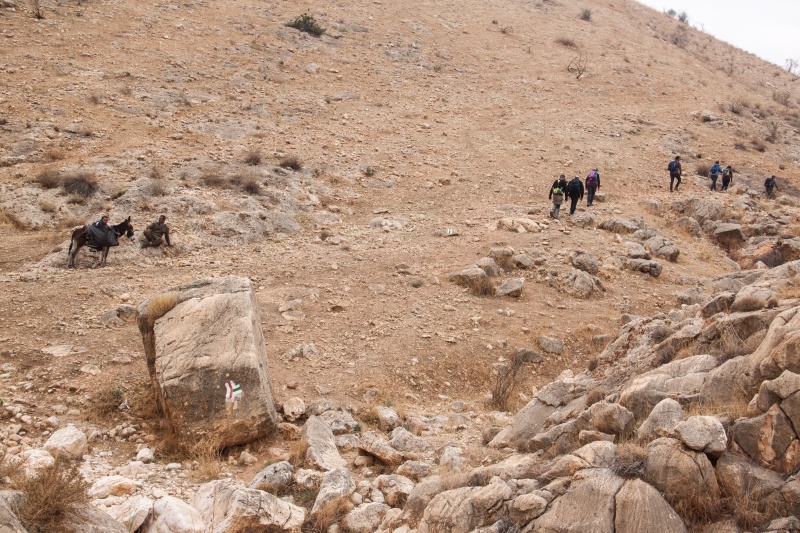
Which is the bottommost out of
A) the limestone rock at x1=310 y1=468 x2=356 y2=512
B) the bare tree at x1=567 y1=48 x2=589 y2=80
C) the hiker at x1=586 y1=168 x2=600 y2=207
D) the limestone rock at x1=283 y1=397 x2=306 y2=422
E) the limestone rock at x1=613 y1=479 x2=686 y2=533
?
the limestone rock at x1=283 y1=397 x2=306 y2=422

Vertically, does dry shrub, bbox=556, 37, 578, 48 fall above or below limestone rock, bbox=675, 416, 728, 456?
above

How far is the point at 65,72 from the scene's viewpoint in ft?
58.5

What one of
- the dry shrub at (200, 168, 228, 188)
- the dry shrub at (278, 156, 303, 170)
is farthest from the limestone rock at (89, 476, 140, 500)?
the dry shrub at (278, 156, 303, 170)

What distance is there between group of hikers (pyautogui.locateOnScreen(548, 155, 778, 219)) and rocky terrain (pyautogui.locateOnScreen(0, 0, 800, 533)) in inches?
21.2

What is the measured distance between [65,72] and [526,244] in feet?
52.2

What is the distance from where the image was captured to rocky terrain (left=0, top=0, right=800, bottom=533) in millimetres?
4586

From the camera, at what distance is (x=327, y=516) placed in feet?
16.8

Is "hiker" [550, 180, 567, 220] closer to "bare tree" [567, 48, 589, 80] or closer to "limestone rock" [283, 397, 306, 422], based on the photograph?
"limestone rock" [283, 397, 306, 422]

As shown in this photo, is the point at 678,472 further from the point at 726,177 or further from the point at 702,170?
the point at 702,170

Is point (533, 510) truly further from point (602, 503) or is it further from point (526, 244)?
point (526, 244)

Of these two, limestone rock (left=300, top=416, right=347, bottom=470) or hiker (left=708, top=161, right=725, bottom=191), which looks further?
hiker (left=708, top=161, right=725, bottom=191)

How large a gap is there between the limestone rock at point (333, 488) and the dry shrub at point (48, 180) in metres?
11.8

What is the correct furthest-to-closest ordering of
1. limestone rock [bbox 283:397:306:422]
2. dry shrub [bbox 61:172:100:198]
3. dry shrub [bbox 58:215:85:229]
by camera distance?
→ dry shrub [bbox 61:172:100:198]
dry shrub [bbox 58:215:85:229]
limestone rock [bbox 283:397:306:422]

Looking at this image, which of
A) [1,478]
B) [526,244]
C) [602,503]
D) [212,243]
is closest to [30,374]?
[1,478]
